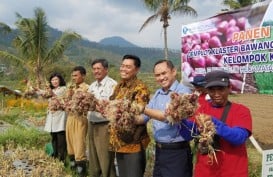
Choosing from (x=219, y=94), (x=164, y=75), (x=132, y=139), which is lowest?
(x=132, y=139)

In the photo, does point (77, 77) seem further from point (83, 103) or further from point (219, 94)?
point (219, 94)

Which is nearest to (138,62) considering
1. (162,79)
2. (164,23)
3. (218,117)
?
(162,79)

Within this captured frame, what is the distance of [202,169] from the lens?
8.84 ft

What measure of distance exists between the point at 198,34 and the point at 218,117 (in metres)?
2.50

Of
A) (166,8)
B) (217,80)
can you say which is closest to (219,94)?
(217,80)

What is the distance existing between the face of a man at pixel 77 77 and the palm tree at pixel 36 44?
54.4 feet

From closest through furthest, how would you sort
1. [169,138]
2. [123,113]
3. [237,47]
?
1. [123,113]
2. [169,138]
3. [237,47]

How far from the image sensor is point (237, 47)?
4422mm

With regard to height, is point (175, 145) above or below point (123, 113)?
below

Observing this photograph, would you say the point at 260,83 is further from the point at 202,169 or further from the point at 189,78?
the point at 202,169

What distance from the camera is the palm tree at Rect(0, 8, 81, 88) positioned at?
21.5 metres

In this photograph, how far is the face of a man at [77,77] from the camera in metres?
4.98

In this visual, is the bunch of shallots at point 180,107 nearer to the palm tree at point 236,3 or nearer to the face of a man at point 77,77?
the face of a man at point 77,77

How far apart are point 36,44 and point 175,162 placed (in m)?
19.6
